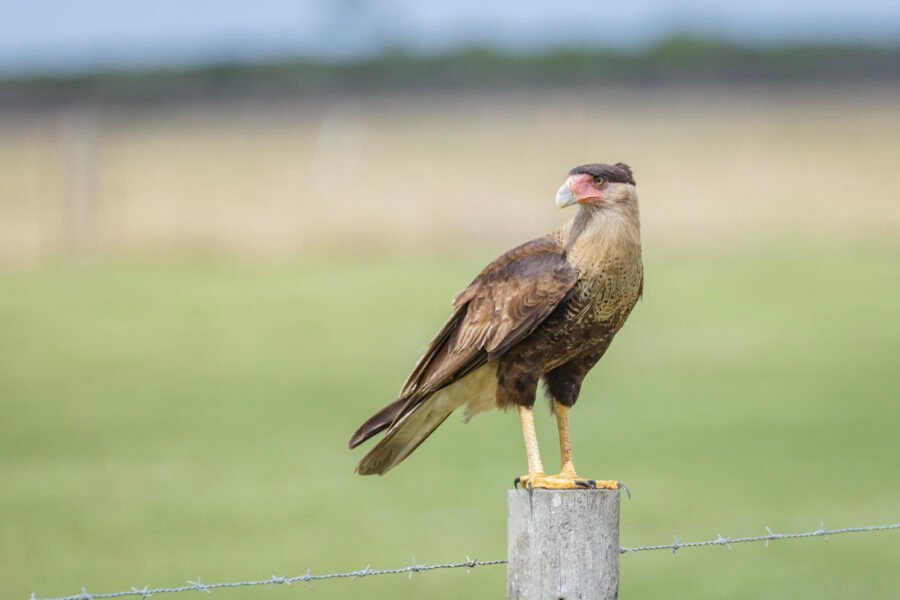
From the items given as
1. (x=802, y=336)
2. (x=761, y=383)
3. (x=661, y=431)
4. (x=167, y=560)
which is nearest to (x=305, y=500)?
(x=167, y=560)

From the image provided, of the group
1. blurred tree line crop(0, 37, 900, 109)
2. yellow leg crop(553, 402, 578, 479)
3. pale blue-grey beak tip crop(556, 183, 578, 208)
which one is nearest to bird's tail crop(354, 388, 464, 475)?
yellow leg crop(553, 402, 578, 479)

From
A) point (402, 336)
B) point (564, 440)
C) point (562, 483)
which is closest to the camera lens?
point (562, 483)

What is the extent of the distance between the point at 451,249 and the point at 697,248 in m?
4.47

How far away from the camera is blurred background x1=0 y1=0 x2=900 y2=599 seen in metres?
12.2

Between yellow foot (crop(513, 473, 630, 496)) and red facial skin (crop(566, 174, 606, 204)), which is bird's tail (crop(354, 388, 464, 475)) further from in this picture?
red facial skin (crop(566, 174, 606, 204))

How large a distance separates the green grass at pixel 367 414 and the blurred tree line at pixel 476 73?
13.8 meters

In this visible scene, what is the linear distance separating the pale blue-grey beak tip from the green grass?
586 centimetres

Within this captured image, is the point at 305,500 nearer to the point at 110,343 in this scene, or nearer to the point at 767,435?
the point at 767,435

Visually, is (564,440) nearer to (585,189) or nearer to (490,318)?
(490,318)

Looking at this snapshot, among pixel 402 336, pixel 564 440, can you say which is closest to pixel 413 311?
pixel 402 336

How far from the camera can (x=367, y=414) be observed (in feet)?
53.8

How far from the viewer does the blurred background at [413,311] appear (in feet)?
40.1

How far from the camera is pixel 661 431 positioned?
16.3 metres

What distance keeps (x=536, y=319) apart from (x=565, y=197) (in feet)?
1.54
